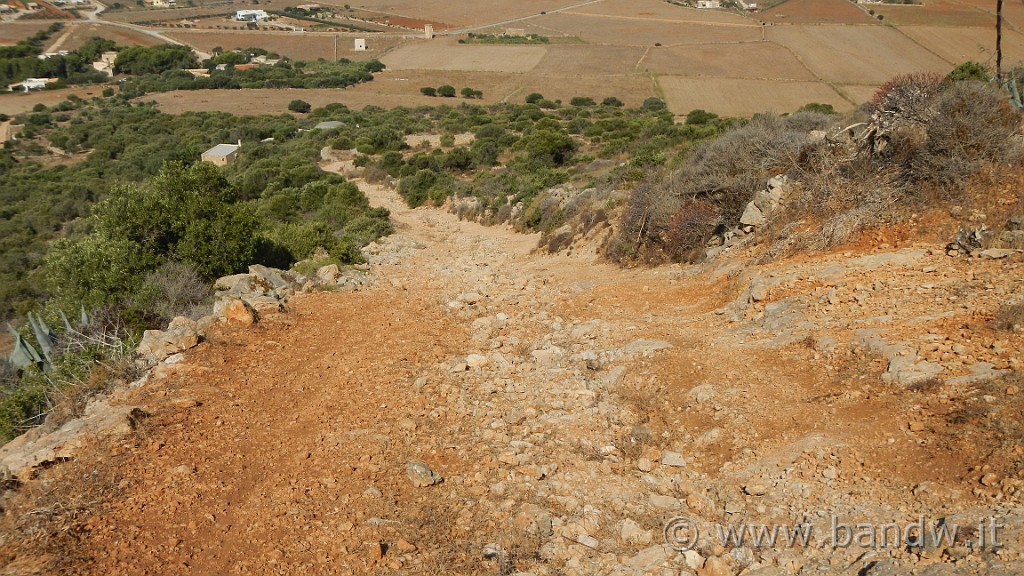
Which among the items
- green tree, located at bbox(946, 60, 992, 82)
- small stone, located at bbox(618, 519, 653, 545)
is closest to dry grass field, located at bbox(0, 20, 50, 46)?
green tree, located at bbox(946, 60, 992, 82)

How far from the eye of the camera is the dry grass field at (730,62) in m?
54.2

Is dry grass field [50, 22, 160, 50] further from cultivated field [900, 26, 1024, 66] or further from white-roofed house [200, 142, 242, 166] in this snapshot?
cultivated field [900, 26, 1024, 66]

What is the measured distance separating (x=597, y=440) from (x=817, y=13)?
80.0 metres

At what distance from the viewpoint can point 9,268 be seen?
25.4m

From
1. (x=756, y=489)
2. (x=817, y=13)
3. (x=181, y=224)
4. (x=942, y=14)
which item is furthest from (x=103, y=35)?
(x=756, y=489)

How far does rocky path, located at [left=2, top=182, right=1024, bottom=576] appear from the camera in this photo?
4730 mm

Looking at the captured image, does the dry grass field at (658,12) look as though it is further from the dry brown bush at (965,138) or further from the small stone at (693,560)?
the small stone at (693,560)

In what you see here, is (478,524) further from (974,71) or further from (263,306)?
(974,71)

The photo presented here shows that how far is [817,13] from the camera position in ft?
237

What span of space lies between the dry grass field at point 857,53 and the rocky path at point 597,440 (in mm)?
45128

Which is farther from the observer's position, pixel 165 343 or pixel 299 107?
pixel 299 107

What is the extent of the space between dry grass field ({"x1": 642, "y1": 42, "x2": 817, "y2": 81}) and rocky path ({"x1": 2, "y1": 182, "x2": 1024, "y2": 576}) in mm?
50245

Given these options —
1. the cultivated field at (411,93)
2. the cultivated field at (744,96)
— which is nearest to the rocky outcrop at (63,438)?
the cultivated field at (744,96)

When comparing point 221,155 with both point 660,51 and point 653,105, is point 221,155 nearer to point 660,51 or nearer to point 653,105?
point 653,105
